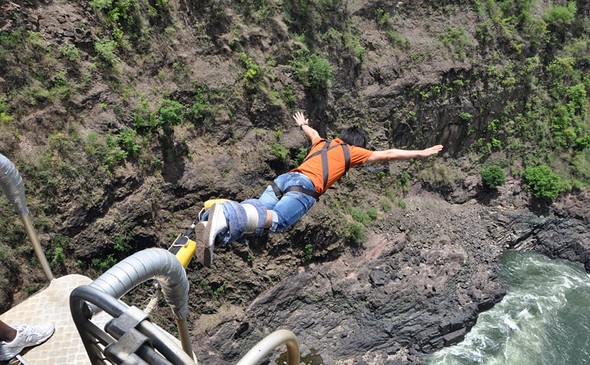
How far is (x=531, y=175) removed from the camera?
625 inches

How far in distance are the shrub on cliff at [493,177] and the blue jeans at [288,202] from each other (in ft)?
38.9

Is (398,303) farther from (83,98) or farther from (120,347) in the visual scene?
(120,347)

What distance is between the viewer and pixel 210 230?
4.23 metres

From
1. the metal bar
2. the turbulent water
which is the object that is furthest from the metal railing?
the turbulent water

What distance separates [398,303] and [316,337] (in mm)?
2530

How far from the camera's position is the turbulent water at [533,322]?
1159 centimetres

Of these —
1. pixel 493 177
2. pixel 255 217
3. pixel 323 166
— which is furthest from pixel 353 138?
pixel 493 177

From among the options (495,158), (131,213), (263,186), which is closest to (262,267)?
(263,186)

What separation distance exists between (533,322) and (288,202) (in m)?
10.7

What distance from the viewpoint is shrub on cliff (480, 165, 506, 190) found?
602 inches

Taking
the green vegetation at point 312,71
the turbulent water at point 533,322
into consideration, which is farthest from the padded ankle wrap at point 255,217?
the turbulent water at point 533,322

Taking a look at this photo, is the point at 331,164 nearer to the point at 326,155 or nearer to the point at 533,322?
the point at 326,155

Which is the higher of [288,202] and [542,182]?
[288,202]

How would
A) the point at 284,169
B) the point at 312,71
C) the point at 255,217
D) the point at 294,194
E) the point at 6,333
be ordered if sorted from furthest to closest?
the point at 312,71 → the point at 284,169 → the point at 294,194 → the point at 255,217 → the point at 6,333
